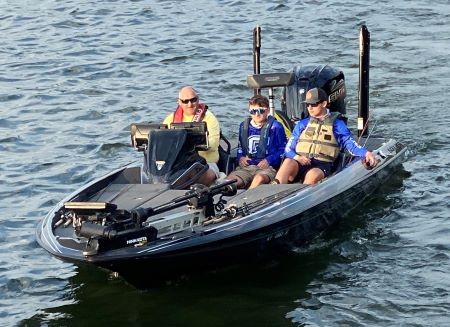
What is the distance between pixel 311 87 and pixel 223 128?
270 centimetres

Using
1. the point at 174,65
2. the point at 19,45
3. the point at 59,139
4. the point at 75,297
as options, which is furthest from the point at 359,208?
the point at 19,45

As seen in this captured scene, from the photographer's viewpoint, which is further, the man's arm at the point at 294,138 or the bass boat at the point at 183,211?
the man's arm at the point at 294,138

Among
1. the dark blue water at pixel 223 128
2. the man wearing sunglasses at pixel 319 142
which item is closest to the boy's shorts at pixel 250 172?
the man wearing sunglasses at pixel 319 142

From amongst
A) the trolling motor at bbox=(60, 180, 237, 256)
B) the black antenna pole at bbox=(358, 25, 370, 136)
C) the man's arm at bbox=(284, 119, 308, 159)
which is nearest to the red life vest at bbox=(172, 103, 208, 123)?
A: the man's arm at bbox=(284, 119, 308, 159)

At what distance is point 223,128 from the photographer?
1513cm

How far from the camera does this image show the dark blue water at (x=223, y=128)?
33.0ft

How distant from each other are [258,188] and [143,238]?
1740 millimetres

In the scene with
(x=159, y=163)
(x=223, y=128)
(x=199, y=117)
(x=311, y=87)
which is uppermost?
(x=311, y=87)

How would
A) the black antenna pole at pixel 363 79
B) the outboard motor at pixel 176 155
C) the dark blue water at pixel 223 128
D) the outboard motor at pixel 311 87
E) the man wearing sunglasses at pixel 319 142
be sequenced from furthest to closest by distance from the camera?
the black antenna pole at pixel 363 79, the outboard motor at pixel 311 87, the man wearing sunglasses at pixel 319 142, the outboard motor at pixel 176 155, the dark blue water at pixel 223 128

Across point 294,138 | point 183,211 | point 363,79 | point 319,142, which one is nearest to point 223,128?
point 363,79

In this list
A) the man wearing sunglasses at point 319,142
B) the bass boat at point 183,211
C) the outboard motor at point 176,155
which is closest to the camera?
the bass boat at point 183,211

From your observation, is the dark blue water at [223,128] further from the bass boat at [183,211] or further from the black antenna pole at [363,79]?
the black antenna pole at [363,79]

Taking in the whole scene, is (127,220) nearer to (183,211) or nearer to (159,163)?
(183,211)

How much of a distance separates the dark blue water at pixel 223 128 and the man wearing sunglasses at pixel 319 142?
30.2 inches
